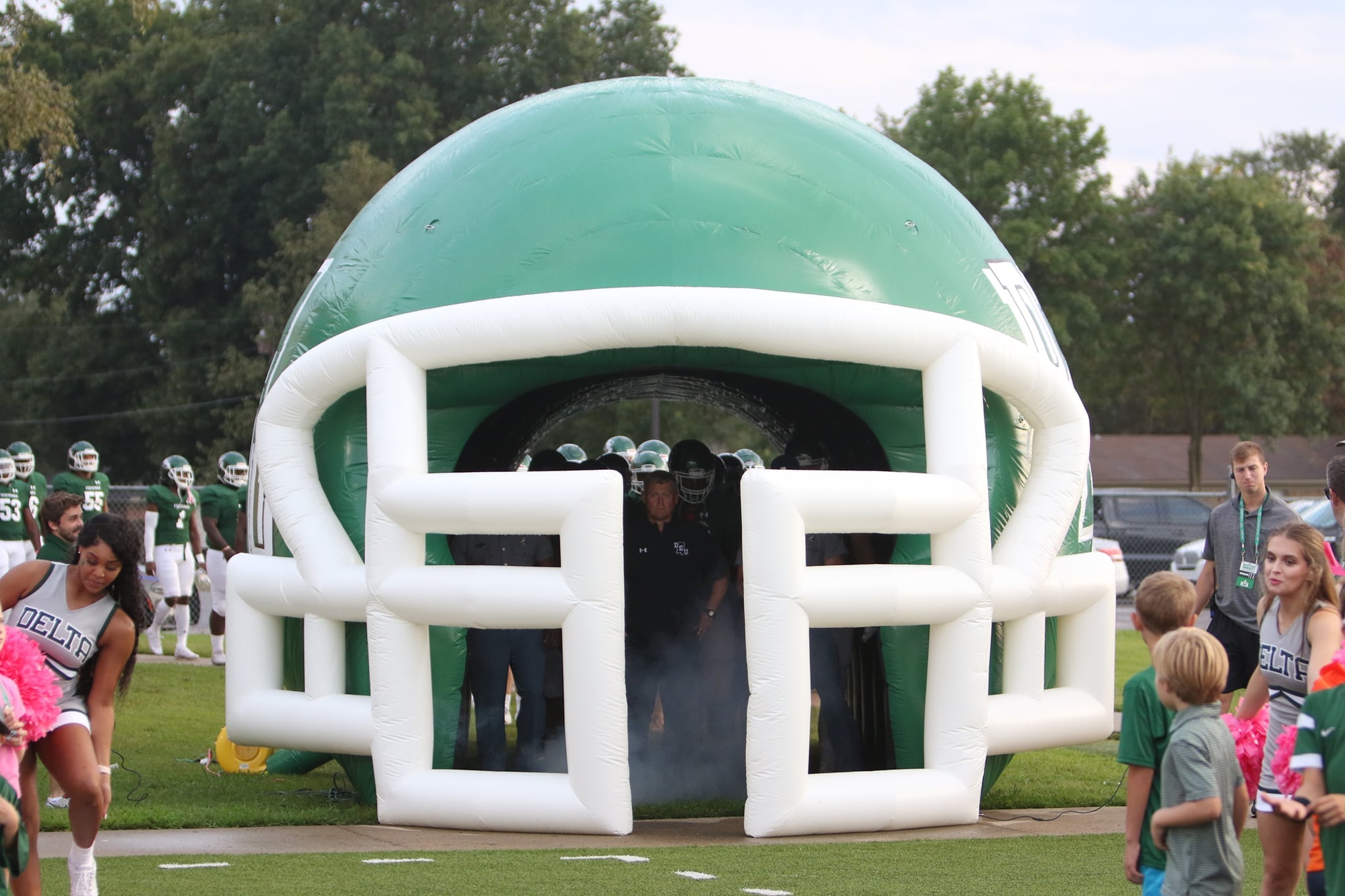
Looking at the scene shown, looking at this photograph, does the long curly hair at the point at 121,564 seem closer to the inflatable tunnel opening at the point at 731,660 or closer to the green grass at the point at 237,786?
the green grass at the point at 237,786

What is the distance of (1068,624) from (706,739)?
70.6 inches

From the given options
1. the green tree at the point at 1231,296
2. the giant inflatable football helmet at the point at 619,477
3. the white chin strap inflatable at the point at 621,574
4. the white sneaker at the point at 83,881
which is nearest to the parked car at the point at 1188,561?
the giant inflatable football helmet at the point at 619,477

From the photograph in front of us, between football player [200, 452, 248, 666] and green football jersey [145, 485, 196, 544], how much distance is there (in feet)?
1.25

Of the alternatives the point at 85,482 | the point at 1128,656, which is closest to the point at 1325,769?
the point at 85,482

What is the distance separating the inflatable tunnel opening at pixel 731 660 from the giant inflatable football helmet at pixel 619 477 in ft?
0.75

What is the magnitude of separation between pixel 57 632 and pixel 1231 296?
32448 mm

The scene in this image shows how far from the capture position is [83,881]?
4695mm

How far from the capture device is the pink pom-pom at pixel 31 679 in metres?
4.32

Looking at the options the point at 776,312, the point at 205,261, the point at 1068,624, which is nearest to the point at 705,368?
the point at 776,312

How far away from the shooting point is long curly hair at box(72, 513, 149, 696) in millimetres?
4863

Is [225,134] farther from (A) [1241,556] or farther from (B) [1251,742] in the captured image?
(B) [1251,742]

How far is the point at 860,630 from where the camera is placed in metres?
7.40

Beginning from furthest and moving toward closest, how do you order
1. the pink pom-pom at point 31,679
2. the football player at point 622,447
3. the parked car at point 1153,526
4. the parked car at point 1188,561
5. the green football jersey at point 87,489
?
the parked car at point 1153,526 → the parked car at point 1188,561 → the football player at point 622,447 → the green football jersey at point 87,489 → the pink pom-pom at point 31,679

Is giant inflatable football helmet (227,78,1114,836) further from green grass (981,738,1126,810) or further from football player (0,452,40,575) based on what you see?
football player (0,452,40,575)
